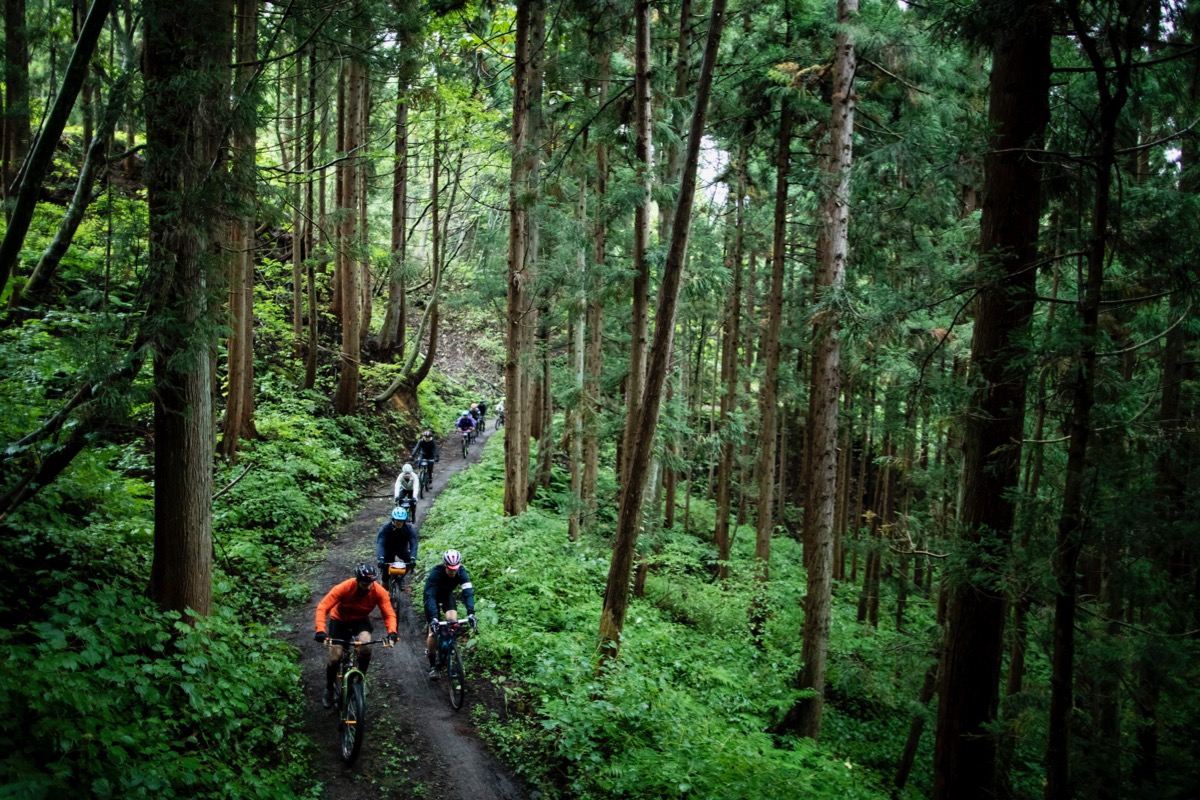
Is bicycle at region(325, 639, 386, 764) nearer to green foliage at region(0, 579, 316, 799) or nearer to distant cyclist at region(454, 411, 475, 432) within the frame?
green foliage at region(0, 579, 316, 799)

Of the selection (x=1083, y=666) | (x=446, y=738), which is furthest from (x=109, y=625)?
(x=1083, y=666)

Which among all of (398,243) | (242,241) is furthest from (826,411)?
(398,243)

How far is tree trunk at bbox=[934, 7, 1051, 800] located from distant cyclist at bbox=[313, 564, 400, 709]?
20.9ft

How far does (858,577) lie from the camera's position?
96.0 ft

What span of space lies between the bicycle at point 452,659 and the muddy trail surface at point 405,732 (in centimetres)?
17

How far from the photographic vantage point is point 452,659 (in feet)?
27.8

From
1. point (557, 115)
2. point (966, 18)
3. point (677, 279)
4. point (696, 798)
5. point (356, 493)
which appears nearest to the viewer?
point (966, 18)

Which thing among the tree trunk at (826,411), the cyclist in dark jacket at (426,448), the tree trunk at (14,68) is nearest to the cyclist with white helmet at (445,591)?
the tree trunk at (826,411)

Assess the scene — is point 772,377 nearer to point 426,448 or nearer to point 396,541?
point 396,541

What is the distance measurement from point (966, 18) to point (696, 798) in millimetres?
7772

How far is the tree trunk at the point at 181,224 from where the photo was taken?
605cm

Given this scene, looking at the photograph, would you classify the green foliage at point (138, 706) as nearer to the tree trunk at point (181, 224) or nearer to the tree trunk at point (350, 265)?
the tree trunk at point (181, 224)

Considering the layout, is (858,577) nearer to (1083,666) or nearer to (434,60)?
(1083,666)

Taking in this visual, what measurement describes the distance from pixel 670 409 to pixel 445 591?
8.40 m
